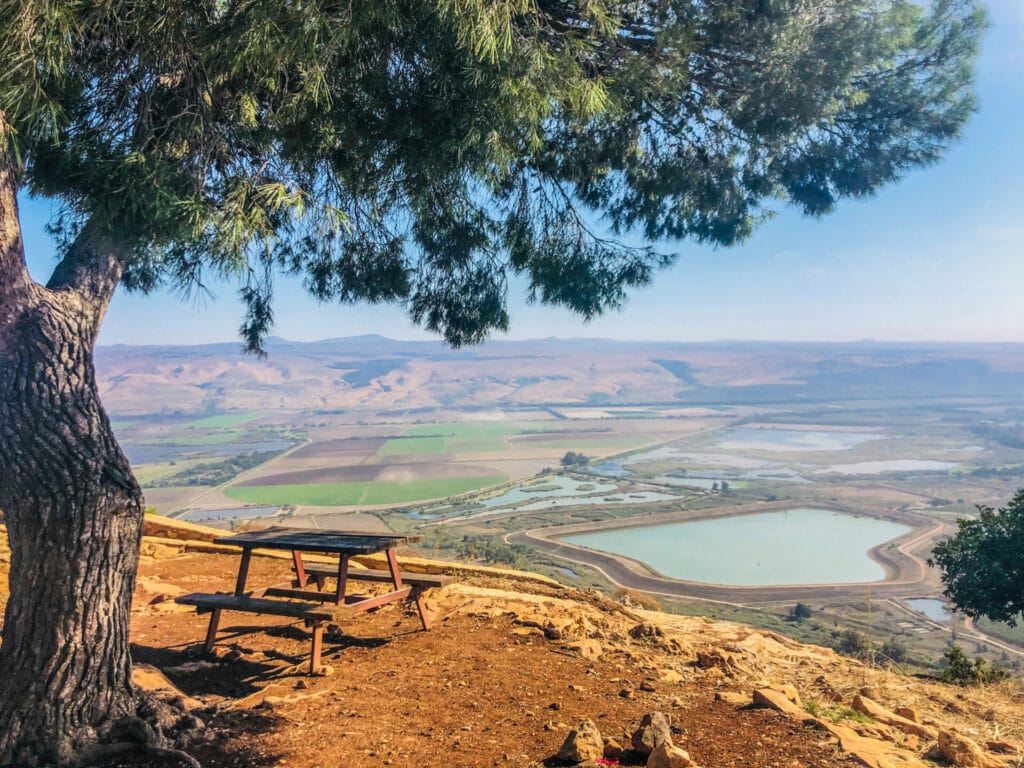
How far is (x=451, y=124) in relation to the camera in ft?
12.1

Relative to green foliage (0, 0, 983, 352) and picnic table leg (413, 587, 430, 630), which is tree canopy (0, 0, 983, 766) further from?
picnic table leg (413, 587, 430, 630)

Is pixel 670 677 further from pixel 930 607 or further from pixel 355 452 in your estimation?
pixel 355 452

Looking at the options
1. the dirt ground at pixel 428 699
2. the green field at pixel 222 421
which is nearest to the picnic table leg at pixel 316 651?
the dirt ground at pixel 428 699

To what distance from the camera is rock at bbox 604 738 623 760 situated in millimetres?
2980

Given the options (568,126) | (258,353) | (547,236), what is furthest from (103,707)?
(568,126)

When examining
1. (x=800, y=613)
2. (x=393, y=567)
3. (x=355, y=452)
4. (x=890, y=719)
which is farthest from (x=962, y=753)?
(x=355, y=452)

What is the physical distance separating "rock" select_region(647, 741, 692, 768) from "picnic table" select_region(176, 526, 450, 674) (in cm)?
232

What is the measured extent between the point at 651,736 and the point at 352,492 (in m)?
71.7

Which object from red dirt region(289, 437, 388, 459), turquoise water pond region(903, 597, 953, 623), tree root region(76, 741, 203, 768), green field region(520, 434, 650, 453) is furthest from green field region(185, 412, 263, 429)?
tree root region(76, 741, 203, 768)

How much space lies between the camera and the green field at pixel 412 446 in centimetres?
10439

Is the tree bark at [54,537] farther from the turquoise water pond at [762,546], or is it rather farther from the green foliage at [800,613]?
the turquoise water pond at [762,546]

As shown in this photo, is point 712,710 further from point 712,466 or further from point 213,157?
point 712,466

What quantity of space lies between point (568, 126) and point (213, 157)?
2424mm

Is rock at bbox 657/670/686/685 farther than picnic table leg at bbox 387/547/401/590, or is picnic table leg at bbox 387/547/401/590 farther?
picnic table leg at bbox 387/547/401/590
